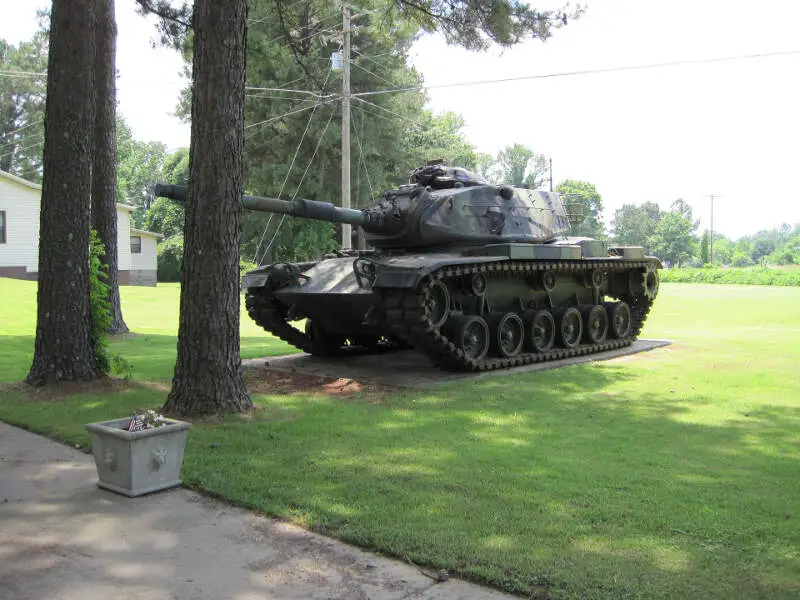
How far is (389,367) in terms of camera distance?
12.1m

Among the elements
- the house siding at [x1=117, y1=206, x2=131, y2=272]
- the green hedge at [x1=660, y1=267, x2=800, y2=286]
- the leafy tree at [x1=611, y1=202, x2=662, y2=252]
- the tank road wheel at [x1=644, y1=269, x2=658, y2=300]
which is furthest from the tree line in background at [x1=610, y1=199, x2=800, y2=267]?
the tank road wheel at [x1=644, y1=269, x2=658, y2=300]

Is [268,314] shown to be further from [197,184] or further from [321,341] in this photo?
[197,184]

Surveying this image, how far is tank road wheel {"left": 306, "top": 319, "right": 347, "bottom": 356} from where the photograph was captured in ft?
43.4

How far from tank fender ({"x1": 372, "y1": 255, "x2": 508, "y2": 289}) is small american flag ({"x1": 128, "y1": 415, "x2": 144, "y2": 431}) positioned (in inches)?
189

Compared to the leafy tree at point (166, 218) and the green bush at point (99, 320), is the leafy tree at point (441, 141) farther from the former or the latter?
the green bush at point (99, 320)

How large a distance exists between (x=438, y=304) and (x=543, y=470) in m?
5.09

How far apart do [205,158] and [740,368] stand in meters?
8.10

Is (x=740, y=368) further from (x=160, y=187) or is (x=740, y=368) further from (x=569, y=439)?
(x=160, y=187)

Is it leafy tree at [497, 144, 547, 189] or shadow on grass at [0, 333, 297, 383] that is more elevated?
leafy tree at [497, 144, 547, 189]

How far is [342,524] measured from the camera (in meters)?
4.73

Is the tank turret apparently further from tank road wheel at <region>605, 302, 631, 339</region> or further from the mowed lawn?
the mowed lawn

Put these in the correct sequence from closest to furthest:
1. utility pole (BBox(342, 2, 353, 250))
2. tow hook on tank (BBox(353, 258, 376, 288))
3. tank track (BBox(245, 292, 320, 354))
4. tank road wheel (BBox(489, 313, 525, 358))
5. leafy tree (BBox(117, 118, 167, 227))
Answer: tow hook on tank (BBox(353, 258, 376, 288))
tank road wheel (BBox(489, 313, 525, 358))
tank track (BBox(245, 292, 320, 354))
utility pole (BBox(342, 2, 353, 250))
leafy tree (BBox(117, 118, 167, 227))

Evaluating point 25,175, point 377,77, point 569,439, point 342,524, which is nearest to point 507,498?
point 342,524

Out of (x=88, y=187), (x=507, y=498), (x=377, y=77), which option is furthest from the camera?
(x=377, y=77)
